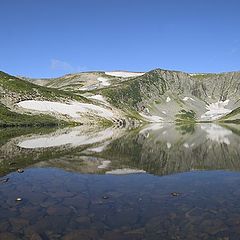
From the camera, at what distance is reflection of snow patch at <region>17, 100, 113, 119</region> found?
15250cm

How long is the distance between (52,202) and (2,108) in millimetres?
121205

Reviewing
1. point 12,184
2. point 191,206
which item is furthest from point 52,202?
point 191,206

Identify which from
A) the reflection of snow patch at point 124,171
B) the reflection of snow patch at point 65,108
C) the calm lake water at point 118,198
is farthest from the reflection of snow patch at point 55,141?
the reflection of snow patch at point 65,108

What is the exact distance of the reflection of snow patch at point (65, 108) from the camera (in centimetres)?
15250

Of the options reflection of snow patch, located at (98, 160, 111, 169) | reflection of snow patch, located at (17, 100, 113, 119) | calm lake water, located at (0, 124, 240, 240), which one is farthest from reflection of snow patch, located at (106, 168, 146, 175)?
reflection of snow patch, located at (17, 100, 113, 119)

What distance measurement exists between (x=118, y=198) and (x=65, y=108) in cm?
14133

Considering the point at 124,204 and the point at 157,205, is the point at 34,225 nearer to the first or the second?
the point at 124,204

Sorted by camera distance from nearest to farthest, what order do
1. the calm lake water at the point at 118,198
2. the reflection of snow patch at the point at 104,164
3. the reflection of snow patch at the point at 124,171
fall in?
the calm lake water at the point at 118,198 < the reflection of snow patch at the point at 124,171 < the reflection of snow patch at the point at 104,164

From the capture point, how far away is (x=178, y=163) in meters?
42.9

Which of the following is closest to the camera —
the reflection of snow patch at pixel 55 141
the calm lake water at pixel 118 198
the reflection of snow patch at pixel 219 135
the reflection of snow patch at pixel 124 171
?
the calm lake water at pixel 118 198

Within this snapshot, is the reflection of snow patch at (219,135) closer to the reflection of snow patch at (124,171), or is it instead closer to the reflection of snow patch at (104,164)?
the reflection of snow patch at (104,164)

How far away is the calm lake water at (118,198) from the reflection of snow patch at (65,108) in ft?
356

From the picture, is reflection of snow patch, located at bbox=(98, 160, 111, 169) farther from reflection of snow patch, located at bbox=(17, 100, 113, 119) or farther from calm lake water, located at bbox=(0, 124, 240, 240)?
reflection of snow patch, located at bbox=(17, 100, 113, 119)

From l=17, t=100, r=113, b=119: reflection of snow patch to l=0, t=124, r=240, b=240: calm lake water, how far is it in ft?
356
